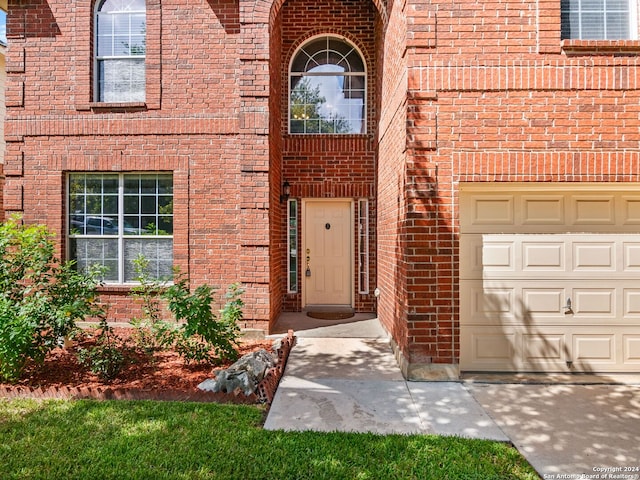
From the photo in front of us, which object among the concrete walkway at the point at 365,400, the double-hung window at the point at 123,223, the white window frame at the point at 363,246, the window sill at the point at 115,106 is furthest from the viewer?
the white window frame at the point at 363,246

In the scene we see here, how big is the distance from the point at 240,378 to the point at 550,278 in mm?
3903

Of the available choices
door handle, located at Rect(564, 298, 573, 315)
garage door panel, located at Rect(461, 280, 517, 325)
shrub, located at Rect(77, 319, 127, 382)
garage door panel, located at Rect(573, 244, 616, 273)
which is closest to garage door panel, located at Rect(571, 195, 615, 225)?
garage door panel, located at Rect(573, 244, 616, 273)

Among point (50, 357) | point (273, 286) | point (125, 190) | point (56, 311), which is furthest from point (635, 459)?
point (125, 190)

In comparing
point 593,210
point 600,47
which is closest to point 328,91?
point 600,47

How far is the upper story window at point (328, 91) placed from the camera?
7895 mm

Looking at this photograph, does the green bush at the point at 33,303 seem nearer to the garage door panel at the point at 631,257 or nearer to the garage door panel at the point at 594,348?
the garage door panel at the point at 594,348

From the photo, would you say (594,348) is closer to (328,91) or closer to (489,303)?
(489,303)

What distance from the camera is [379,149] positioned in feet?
22.7

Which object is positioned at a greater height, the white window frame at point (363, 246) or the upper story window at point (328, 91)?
the upper story window at point (328, 91)

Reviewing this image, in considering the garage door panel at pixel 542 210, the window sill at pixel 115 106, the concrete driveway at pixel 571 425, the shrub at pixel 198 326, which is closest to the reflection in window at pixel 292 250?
the shrub at pixel 198 326

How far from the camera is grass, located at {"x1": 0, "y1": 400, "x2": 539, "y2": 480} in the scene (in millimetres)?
2648

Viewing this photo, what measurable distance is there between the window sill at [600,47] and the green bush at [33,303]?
250 inches

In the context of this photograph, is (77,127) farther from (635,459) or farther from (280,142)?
(635,459)

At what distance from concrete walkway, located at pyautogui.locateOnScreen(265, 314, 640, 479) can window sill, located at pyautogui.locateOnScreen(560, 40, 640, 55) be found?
3906mm
